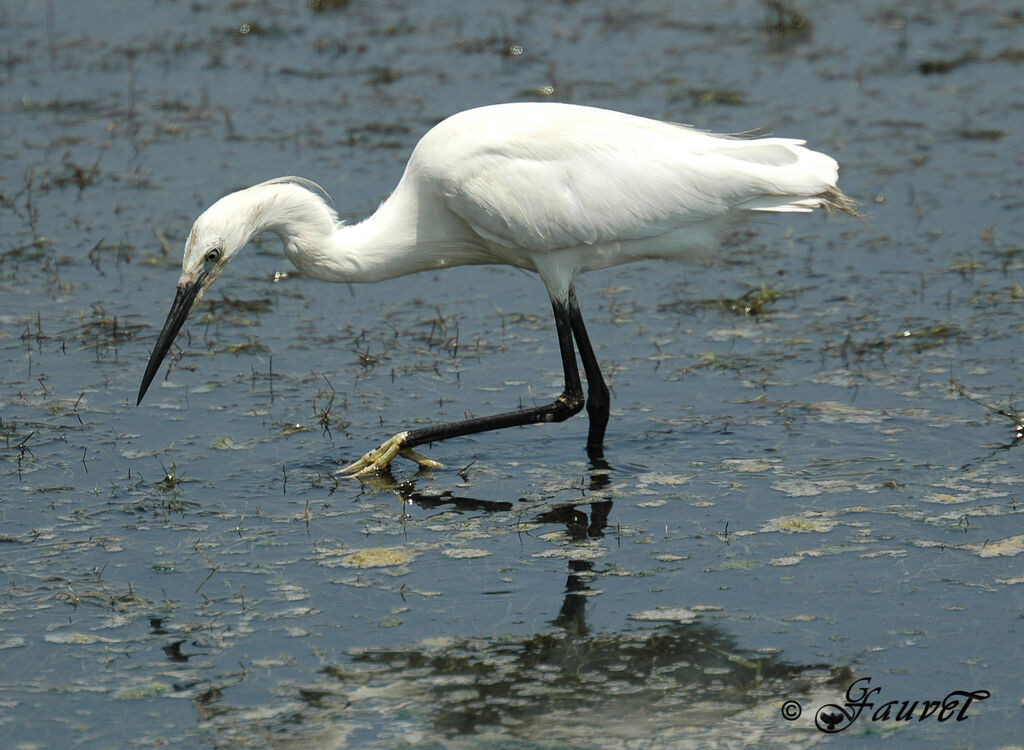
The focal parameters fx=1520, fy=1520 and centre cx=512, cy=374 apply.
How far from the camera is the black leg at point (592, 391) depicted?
688 cm

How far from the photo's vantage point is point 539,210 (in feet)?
22.1

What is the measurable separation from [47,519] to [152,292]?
3.11m

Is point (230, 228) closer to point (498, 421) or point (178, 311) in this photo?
point (178, 311)

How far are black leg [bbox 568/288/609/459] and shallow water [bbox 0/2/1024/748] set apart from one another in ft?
0.32

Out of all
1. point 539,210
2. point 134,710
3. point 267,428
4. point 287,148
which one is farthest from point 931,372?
point 287,148

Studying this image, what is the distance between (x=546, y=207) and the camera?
6742 mm

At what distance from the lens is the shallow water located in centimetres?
482

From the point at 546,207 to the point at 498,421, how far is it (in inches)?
38.5

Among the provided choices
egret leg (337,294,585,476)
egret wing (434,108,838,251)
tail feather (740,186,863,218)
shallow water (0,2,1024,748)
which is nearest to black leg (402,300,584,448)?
egret leg (337,294,585,476)

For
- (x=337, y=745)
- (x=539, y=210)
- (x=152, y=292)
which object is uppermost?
(x=539, y=210)

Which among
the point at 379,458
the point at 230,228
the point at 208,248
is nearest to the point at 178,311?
the point at 208,248

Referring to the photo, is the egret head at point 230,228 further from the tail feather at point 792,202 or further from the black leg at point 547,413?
the tail feather at point 792,202

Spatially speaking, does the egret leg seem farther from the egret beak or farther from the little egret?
the egret beak

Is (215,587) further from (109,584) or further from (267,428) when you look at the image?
(267,428)
